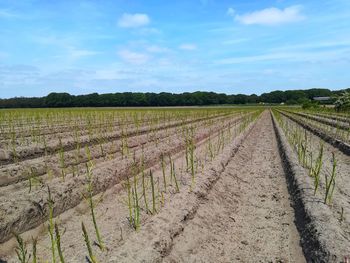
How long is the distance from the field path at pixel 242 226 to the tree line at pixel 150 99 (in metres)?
61.1

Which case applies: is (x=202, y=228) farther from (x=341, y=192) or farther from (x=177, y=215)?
(x=341, y=192)

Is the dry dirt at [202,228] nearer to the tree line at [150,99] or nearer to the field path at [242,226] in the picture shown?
the field path at [242,226]

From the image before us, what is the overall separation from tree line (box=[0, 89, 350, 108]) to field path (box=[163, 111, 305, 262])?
200 ft

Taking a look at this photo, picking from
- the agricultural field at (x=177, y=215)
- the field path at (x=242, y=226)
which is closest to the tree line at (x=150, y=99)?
the field path at (x=242, y=226)

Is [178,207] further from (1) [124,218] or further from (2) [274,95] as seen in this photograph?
(2) [274,95]

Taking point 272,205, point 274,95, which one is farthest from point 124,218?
point 274,95

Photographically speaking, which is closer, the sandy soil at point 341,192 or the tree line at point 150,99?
the sandy soil at point 341,192

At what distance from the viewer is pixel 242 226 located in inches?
175

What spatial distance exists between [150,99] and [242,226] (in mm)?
84622

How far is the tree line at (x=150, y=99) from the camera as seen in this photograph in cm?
7656

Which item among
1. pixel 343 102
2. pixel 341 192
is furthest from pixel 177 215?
pixel 343 102

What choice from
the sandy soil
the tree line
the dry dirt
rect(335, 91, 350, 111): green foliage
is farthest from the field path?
the tree line

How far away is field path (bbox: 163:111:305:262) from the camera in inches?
142

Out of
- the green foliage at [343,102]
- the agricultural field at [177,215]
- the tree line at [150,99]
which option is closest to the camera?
the agricultural field at [177,215]
